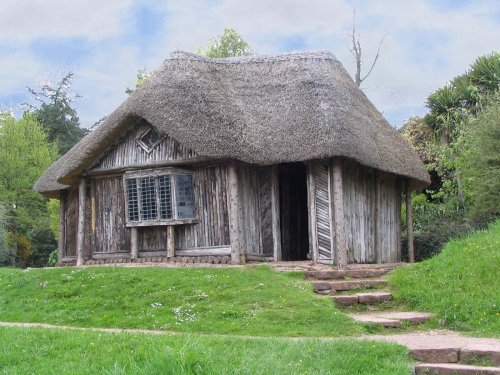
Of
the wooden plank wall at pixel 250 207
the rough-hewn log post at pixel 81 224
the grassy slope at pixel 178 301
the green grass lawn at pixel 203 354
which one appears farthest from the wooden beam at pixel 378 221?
the green grass lawn at pixel 203 354

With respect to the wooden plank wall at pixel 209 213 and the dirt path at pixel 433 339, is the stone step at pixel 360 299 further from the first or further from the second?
the wooden plank wall at pixel 209 213

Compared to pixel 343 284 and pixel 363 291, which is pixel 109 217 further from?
pixel 363 291

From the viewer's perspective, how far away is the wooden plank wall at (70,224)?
24.1 metres

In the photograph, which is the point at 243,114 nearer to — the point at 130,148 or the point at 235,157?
the point at 235,157

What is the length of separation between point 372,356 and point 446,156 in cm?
1735

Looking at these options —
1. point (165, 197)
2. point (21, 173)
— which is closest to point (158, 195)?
point (165, 197)

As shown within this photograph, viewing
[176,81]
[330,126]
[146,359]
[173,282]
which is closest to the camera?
[146,359]

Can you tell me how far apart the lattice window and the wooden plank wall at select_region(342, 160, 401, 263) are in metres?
4.06

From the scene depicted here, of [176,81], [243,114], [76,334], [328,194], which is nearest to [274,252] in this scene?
[328,194]

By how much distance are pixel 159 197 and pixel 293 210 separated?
176 inches

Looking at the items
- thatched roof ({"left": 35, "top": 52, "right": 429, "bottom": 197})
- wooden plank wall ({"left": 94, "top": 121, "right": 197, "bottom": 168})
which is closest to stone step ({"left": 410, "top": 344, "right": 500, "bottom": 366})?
thatched roof ({"left": 35, "top": 52, "right": 429, "bottom": 197})

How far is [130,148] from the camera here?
1955 centimetres

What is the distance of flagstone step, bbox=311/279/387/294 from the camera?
14.7 metres

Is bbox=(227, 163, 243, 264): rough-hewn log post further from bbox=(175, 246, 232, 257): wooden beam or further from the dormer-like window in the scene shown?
the dormer-like window
